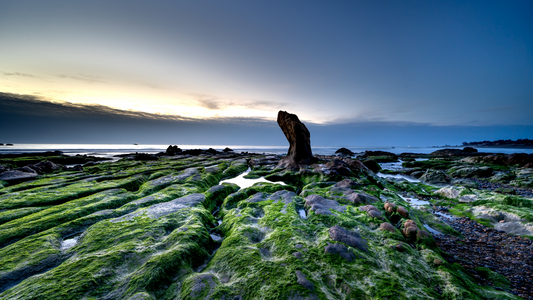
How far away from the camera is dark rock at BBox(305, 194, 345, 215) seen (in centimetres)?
980

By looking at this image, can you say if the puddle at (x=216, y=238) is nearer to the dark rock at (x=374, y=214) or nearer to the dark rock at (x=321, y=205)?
the dark rock at (x=321, y=205)

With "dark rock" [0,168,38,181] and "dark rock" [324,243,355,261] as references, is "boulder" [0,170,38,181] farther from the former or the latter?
"dark rock" [324,243,355,261]

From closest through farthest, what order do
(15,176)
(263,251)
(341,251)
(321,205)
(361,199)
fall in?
Result: 1. (341,251)
2. (263,251)
3. (321,205)
4. (361,199)
5. (15,176)

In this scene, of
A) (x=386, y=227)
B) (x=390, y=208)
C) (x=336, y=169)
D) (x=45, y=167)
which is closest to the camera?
(x=386, y=227)

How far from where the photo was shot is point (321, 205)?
10.7 m

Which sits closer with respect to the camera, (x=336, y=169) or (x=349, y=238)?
(x=349, y=238)

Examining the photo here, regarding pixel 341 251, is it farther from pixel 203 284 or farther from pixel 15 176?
pixel 15 176

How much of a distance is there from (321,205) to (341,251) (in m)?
4.50

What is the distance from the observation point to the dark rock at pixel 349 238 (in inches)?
262

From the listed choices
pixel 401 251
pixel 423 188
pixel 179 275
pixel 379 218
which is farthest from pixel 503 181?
pixel 179 275

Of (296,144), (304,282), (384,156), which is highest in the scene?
(296,144)

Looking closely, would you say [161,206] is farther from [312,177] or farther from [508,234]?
[508,234]

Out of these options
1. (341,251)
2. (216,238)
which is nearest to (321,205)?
(341,251)

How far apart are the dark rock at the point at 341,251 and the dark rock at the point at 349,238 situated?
44cm
